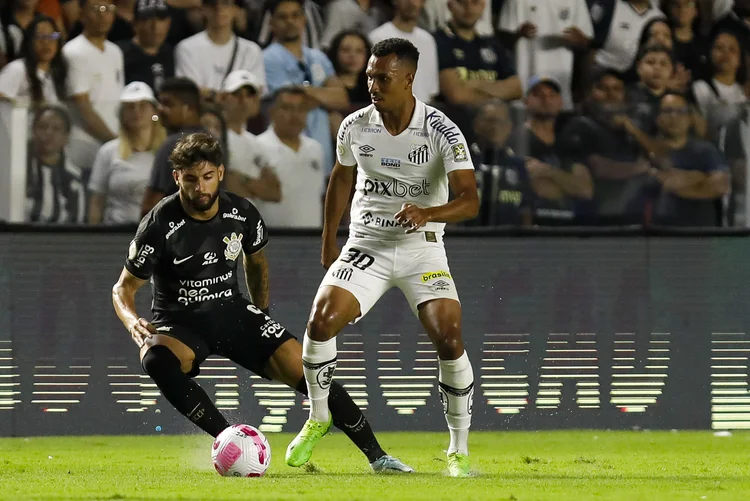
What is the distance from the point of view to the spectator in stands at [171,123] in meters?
9.31

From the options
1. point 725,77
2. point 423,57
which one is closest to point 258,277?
point 423,57

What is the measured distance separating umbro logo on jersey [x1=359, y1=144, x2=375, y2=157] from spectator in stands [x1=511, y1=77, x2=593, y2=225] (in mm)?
2754

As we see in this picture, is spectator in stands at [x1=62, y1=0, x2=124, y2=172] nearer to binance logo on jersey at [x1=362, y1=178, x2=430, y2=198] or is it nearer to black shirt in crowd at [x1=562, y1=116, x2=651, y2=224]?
binance logo on jersey at [x1=362, y1=178, x2=430, y2=198]

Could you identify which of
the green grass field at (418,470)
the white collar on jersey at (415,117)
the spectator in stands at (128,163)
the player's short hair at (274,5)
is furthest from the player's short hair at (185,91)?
the white collar on jersey at (415,117)

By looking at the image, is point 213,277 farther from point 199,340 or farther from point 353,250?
point 353,250

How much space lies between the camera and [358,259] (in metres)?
7.14

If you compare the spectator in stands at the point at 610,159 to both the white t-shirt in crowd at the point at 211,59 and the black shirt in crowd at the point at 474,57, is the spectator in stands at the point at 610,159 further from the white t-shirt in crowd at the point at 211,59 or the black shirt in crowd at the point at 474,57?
the white t-shirt in crowd at the point at 211,59

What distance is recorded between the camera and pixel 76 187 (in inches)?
368

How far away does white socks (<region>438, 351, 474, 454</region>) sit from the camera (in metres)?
6.87

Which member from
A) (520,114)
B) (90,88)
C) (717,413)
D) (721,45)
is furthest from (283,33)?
(717,413)

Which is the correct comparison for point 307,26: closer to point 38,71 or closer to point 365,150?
point 38,71

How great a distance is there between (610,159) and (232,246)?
3687 mm

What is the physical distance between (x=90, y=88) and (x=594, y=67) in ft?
15.6

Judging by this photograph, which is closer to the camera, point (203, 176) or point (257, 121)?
point (203, 176)
